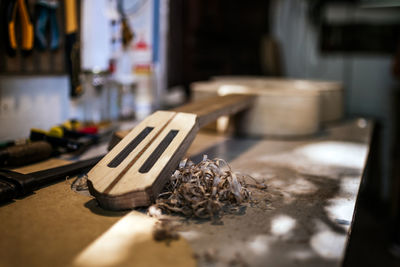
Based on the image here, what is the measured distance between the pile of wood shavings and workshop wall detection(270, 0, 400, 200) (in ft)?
8.47

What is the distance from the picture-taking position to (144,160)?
102 centimetres

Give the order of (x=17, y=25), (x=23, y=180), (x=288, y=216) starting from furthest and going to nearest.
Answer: (x=17, y=25)
(x=23, y=180)
(x=288, y=216)

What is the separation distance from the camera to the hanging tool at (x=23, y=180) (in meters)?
0.98

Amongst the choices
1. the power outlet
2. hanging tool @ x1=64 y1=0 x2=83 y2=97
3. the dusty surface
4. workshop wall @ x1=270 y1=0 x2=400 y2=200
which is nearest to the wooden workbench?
the dusty surface

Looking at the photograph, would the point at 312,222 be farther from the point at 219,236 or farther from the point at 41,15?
the point at 41,15

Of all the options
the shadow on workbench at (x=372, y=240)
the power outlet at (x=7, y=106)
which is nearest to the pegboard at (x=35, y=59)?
the power outlet at (x=7, y=106)

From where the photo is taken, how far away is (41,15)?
169cm

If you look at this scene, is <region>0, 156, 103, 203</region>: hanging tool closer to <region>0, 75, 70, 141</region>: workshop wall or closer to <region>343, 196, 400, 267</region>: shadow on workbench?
<region>0, 75, 70, 141</region>: workshop wall

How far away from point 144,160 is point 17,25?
1029 millimetres

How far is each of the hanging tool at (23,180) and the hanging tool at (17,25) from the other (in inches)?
27.8

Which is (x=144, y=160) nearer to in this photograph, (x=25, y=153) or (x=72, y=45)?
(x=25, y=153)

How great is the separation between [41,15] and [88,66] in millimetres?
392

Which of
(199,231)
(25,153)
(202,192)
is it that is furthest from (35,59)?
(199,231)

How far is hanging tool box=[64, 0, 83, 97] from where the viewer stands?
6.04 ft
